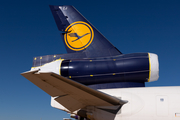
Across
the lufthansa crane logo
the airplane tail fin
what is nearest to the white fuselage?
the airplane tail fin

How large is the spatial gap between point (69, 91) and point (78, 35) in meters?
4.41

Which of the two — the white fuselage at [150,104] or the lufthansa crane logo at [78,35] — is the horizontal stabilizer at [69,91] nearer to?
the white fuselage at [150,104]

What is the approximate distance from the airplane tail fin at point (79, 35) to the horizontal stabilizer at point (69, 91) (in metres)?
2.93

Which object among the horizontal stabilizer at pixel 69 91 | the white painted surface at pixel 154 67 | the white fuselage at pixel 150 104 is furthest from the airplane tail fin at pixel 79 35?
the horizontal stabilizer at pixel 69 91

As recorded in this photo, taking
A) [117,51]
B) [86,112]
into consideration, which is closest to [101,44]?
[117,51]

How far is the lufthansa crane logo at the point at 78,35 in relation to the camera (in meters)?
10.6

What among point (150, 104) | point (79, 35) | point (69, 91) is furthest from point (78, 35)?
point (150, 104)

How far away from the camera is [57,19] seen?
11.5m

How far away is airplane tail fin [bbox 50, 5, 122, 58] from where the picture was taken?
10.3 metres

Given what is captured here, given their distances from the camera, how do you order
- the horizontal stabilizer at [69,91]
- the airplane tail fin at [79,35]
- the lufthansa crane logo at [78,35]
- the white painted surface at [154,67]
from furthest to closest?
1. the lufthansa crane logo at [78,35]
2. the airplane tail fin at [79,35]
3. the white painted surface at [154,67]
4. the horizontal stabilizer at [69,91]

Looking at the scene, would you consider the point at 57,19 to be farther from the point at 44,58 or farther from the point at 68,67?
the point at 68,67

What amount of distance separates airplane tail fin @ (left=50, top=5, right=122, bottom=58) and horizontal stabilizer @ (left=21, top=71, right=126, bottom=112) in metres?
2.93

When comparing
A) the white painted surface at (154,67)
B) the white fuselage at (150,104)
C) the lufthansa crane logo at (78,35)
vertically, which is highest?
the lufthansa crane logo at (78,35)

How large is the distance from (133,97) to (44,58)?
467cm
